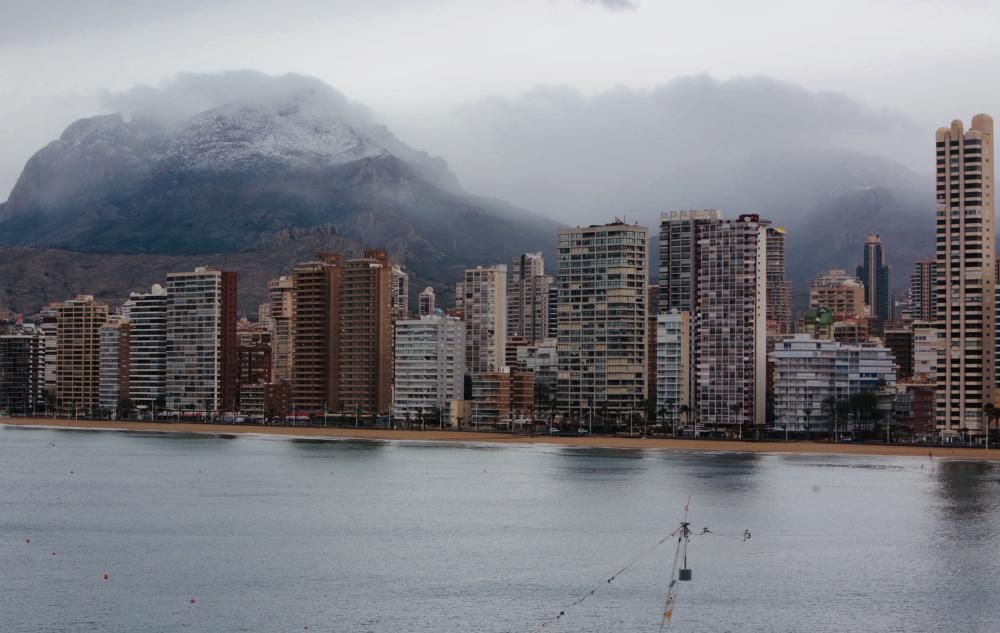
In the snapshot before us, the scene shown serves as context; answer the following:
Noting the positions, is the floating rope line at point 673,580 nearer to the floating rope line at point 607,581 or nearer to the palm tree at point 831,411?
the floating rope line at point 607,581

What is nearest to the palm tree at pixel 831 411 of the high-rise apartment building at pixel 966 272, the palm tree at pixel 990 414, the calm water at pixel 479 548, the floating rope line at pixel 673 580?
the high-rise apartment building at pixel 966 272

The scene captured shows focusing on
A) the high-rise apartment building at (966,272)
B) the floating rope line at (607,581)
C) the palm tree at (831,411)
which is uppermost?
the high-rise apartment building at (966,272)

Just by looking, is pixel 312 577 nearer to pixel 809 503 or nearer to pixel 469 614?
pixel 469 614

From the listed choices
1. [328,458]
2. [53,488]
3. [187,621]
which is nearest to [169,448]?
[328,458]

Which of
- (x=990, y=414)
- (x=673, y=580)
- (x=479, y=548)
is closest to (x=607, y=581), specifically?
(x=673, y=580)

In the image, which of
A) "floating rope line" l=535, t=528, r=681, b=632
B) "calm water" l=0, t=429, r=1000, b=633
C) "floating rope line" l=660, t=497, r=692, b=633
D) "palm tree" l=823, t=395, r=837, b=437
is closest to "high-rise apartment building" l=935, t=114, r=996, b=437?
"palm tree" l=823, t=395, r=837, b=437

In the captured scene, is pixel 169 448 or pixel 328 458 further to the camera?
pixel 169 448

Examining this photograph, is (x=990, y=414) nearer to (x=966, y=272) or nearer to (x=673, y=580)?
(x=966, y=272)
